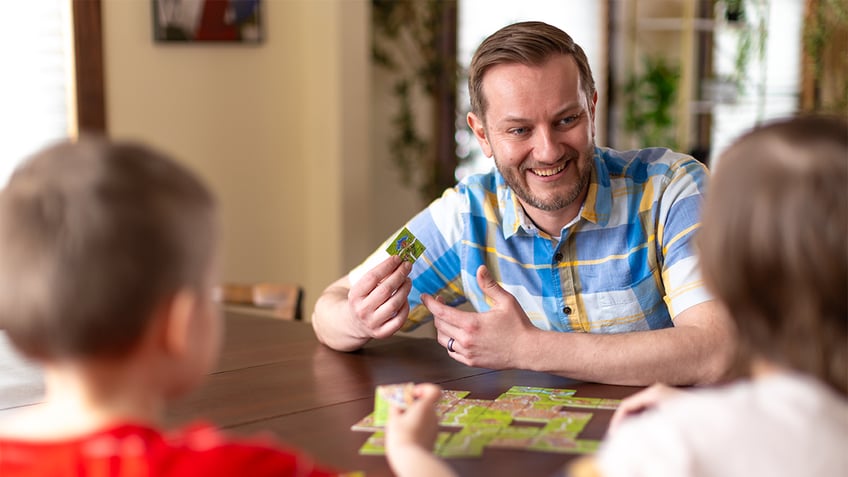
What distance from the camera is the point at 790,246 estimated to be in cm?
105

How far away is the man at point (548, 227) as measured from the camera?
7.25ft

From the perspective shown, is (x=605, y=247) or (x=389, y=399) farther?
(x=605, y=247)

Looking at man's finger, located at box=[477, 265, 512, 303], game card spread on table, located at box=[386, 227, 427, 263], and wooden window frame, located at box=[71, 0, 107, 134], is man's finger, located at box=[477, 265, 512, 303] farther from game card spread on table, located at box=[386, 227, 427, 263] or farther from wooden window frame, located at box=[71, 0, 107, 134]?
wooden window frame, located at box=[71, 0, 107, 134]

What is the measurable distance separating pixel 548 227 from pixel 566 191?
4.4 inches

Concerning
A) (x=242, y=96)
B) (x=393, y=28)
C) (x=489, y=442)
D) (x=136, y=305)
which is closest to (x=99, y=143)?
(x=136, y=305)

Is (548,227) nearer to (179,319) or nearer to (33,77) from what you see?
(179,319)

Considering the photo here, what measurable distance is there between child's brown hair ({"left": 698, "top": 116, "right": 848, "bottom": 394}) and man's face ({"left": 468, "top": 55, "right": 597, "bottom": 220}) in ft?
3.94

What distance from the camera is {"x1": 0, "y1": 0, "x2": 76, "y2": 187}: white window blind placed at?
3791 millimetres

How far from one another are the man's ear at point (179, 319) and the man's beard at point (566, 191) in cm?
138

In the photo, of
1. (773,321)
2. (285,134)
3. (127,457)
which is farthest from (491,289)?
(285,134)

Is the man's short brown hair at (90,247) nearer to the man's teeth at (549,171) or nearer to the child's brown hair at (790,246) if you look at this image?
the child's brown hair at (790,246)

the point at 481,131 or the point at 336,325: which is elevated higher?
the point at 481,131

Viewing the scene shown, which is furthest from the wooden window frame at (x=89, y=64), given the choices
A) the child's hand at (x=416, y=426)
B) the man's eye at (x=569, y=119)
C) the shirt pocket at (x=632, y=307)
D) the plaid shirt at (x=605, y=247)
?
the child's hand at (x=416, y=426)

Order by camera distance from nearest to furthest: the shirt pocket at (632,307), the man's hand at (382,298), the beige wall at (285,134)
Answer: the man's hand at (382,298) → the shirt pocket at (632,307) → the beige wall at (285,134)
